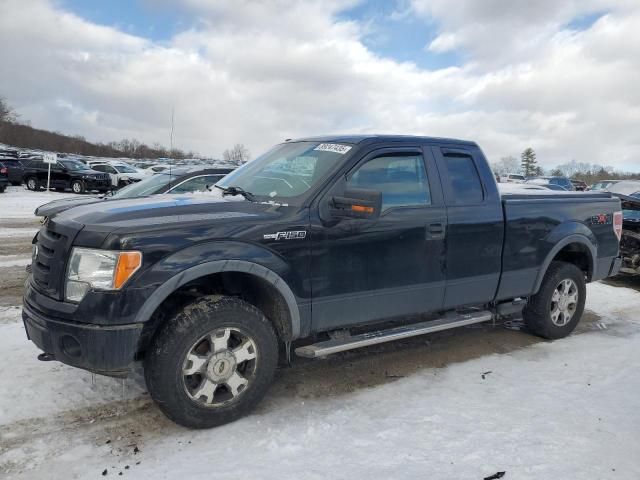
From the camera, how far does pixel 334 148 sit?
424 centimetres

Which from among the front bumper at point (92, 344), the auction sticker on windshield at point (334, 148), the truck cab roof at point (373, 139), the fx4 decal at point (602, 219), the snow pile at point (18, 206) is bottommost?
the snow pile at point (18, 206)

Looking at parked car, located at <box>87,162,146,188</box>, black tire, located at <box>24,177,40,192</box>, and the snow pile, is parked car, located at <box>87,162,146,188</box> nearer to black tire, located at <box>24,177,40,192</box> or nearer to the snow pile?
black tire, located at <box>24,177,40,192</box>

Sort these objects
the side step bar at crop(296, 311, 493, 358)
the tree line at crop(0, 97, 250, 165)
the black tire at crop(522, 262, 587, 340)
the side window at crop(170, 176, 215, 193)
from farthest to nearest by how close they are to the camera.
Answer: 1. the tree line at crop(0, 97, 250, 165)
2. the side window at crop(170, 176, 215, 193)
3. the black tire at crop(522, 262, 587, 340)
4. the side step bar at crop(296, 311, 493, 358)

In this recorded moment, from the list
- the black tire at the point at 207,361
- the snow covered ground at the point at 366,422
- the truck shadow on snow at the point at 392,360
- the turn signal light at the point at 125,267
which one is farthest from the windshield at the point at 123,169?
the turn signal light at the point at 125,267

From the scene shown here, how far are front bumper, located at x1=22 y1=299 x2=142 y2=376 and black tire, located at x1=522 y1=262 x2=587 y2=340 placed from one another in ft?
13.3

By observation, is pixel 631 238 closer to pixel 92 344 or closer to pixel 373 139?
pixel 373 139

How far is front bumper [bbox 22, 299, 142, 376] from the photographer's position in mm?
3084

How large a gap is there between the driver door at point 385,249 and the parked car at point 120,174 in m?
25.4

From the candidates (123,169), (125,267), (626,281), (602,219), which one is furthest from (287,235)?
(123,169)

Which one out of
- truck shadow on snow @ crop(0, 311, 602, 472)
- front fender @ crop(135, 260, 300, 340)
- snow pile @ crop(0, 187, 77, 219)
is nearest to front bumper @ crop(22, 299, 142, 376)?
front fender @ crop(135, 260, 300, 340)

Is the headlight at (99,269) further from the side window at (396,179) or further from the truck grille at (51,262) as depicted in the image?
the side window at (396,179)

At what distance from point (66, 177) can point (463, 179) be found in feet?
86.4

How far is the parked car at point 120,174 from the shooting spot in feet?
92.0

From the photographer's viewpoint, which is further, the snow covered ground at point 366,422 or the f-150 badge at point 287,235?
the f-150 badge at point 287,235
